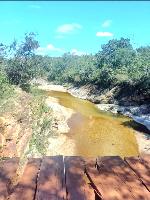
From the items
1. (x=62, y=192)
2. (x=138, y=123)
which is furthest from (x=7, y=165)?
(x=138, y=123)

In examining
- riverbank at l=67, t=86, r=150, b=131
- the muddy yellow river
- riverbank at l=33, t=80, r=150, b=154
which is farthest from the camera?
riverbank at l=67, t=86, r=150, b=131

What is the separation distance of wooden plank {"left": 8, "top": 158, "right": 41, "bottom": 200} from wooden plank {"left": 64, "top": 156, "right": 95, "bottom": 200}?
0.23 meters

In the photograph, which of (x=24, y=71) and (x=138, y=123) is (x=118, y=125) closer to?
(x=138, y=123)

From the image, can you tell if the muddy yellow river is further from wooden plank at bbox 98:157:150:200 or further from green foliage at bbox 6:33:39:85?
wooden plank at bbox 98:157:150:200

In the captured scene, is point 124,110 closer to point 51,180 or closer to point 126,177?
point 126,177

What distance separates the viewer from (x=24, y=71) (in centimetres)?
3100

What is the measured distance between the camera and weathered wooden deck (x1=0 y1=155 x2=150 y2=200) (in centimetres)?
203

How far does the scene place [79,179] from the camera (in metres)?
2.28

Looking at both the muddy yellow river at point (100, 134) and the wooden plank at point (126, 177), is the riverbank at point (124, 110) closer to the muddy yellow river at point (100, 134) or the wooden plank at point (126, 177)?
the muddy yellow river at point (100, 134)

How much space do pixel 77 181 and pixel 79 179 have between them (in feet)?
0.12

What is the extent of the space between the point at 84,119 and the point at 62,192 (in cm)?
2602

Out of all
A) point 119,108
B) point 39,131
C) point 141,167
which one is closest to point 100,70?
point 119,108

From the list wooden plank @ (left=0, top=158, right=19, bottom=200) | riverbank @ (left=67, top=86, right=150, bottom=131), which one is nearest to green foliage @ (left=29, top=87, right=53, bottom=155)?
riverbank @ (left=67, top=86, right=150, bottom=131)

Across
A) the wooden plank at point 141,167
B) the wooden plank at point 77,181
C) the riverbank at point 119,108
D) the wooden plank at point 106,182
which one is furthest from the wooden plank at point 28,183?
the riverbank at point 119,108
